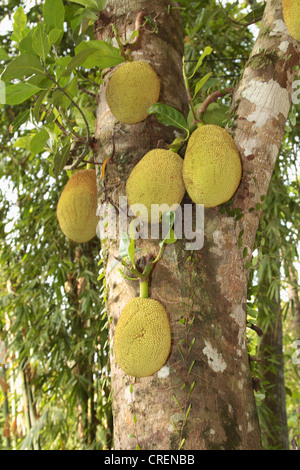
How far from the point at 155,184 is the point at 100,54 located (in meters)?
0.26

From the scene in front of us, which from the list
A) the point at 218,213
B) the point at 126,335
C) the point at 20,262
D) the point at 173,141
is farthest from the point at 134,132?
the point at 20,262

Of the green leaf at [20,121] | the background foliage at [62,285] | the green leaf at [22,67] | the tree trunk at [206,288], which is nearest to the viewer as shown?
the tree trunk at [206,288]

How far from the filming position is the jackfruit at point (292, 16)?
71 cm

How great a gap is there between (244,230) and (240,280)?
8 cm

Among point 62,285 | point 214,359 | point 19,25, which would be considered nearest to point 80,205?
point 19,25

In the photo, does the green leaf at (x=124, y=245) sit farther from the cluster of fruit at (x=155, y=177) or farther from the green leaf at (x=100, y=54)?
the green leaf at (x=100, y=54)

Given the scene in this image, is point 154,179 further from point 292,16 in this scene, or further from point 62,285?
point 62,285

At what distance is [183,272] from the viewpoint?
0.64 meters

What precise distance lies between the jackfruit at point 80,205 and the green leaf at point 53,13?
294 mm

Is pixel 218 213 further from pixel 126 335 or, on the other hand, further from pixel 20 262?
pixel 20 262

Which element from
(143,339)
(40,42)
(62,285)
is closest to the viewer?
(143,339)

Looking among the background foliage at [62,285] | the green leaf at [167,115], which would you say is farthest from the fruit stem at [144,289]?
the background foliage at [62,285]

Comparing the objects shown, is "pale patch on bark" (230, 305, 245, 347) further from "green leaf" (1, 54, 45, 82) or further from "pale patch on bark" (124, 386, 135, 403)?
"green leaf" (1, 54, 45, 82)

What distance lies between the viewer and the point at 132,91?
767mm
